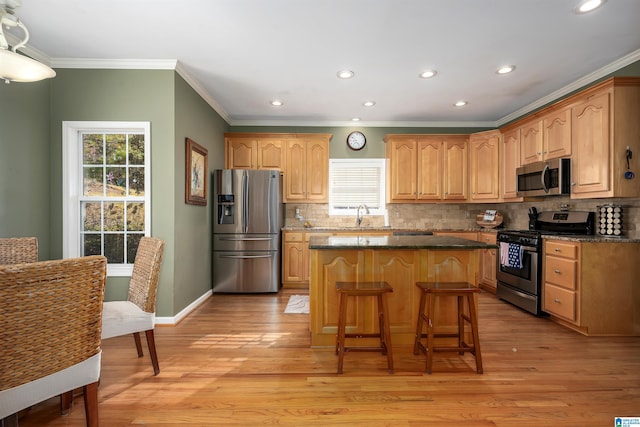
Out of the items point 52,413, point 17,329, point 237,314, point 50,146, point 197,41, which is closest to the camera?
point 17,329

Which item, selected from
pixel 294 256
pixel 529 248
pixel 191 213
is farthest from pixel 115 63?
pixel 529 248

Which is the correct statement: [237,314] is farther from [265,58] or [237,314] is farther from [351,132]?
[351,132]

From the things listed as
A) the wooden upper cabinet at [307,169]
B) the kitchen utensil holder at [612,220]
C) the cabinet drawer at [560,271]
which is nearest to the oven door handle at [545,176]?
the kitchen utensil holder at [612,220]

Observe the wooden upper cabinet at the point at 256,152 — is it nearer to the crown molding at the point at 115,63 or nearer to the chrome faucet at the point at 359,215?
the chrome faucet at the point at 359,215

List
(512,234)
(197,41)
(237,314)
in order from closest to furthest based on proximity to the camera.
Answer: (197,41)
(237,314)
(512,234)

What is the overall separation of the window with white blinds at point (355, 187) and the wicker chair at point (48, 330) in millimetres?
4184

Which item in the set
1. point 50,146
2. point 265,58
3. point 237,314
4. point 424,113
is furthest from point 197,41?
point 424,113

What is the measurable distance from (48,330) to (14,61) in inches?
50.8

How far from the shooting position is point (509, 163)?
14.6 ft

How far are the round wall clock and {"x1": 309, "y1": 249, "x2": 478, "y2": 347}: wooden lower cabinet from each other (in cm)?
300

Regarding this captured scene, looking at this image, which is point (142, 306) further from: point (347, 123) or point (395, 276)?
point (347, 123)

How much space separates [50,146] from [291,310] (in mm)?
2994

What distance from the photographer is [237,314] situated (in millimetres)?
3547

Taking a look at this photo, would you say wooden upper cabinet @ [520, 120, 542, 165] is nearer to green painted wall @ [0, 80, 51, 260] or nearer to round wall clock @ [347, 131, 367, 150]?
round wall clock @ [347, 131, 367, 150]
